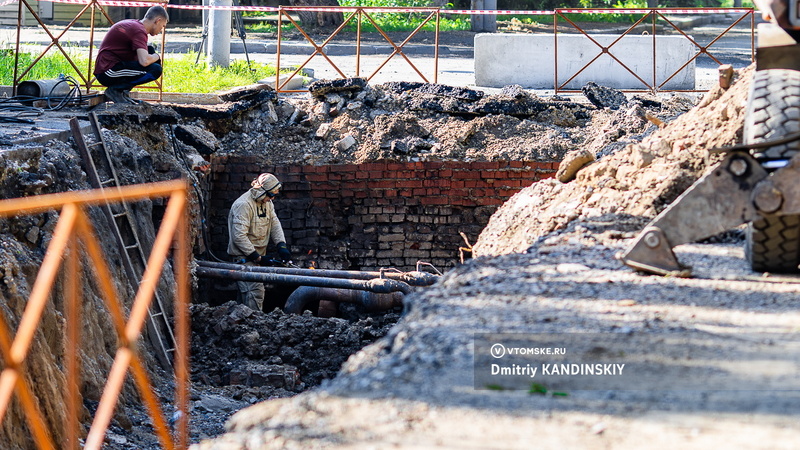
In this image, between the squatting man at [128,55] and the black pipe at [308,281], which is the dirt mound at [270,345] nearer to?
the black pipe at [308,281]

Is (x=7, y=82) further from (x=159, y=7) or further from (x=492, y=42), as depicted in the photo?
(x=492, y=42)

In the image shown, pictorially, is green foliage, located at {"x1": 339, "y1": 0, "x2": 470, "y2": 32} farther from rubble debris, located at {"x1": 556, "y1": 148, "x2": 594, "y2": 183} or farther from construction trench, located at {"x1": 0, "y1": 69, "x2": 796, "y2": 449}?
rubble debris, located at {"x1": 556, "y1": 148, "x2": 594, "y2": 183}

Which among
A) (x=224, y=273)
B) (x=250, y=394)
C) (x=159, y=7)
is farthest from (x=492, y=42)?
(x=250, y=394)

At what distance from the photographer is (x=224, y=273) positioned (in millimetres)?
9477

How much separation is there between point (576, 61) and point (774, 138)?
10438 mm

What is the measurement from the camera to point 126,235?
27.4ft

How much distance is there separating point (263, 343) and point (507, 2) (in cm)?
2081

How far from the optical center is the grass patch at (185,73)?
42.6ft

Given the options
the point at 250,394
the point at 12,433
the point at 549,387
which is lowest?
the point at 250,394

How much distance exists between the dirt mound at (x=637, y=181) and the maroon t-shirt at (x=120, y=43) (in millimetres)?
5355

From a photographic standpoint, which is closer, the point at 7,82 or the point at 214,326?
the point at 214,326

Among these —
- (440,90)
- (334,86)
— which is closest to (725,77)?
(440,90)

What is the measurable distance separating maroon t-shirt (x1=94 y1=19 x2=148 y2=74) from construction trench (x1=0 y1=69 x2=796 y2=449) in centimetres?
67

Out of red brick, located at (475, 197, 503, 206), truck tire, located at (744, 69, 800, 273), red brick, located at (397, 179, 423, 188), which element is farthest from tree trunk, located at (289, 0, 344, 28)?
truck tire, located at (744, 69, 800, 273)
